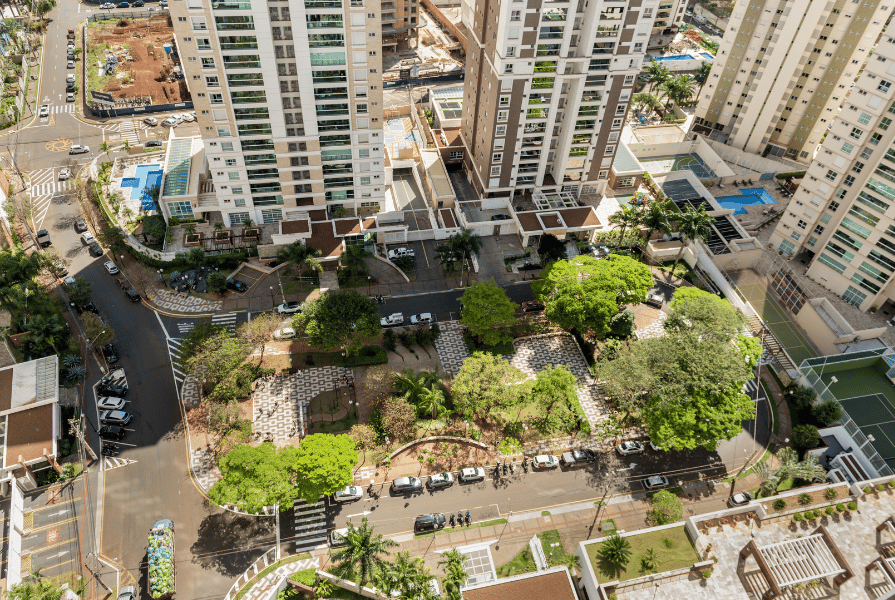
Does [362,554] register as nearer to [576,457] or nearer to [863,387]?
[576,457]

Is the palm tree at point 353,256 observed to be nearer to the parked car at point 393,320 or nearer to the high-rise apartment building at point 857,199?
the parked car at point 393,320

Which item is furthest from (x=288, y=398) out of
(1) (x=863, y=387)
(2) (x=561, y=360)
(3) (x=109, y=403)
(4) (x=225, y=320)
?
(1) (x=863, y=387)

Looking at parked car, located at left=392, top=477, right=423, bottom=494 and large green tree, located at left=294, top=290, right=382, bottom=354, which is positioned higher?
large green tree, located at left=294, top=290, right=382, bottom=354

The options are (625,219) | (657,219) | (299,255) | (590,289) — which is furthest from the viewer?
(625,219)

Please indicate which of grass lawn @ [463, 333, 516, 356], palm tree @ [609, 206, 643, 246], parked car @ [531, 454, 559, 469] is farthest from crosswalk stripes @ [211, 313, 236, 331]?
palm tree @ [609, 206, 643, 246]

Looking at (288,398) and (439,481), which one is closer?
(439,481)

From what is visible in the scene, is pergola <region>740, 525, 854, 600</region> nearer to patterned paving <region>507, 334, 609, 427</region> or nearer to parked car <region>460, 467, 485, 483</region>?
patterned paving <region>507, 334, 609, 427</region>
